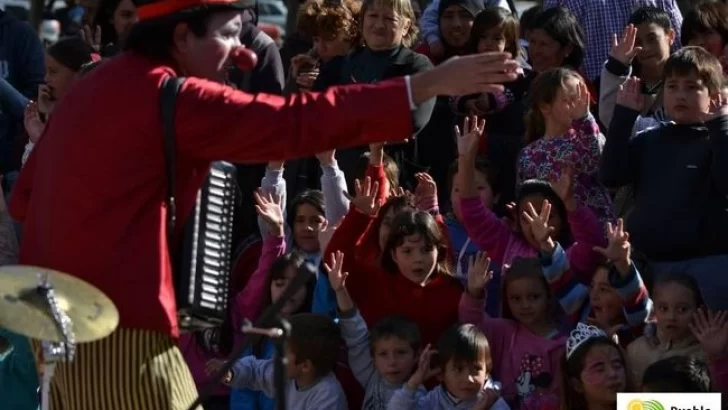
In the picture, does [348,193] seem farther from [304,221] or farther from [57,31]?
[57,31]

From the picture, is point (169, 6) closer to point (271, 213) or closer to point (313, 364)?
point (313, 364)

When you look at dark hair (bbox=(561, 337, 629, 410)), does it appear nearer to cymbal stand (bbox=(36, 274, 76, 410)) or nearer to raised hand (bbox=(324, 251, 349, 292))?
raised hand (bbox=(324, 251, 349, 292))

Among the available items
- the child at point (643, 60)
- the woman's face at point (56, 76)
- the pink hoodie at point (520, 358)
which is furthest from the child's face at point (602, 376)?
the woman's face at point (56, 76)

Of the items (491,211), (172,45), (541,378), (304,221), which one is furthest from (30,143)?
(172,45)

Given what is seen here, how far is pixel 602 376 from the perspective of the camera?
5.71 metres

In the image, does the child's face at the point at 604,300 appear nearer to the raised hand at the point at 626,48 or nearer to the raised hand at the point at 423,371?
the raised hand at the point at 423,371

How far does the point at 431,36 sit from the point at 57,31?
1285cm

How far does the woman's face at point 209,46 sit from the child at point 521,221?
2369 mm

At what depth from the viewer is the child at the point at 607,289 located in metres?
5.98

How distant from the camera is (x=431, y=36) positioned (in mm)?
8297

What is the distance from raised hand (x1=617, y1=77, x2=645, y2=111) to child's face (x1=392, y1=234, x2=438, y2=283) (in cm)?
101

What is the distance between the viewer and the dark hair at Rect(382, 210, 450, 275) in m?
6.45

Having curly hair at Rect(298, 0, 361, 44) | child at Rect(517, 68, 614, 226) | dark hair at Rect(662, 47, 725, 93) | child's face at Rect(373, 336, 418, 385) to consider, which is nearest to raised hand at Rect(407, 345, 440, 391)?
child's face at Rect(373, 336, 418, 385)

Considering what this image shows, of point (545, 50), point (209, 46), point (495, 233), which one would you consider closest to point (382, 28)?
point (545, 50)
